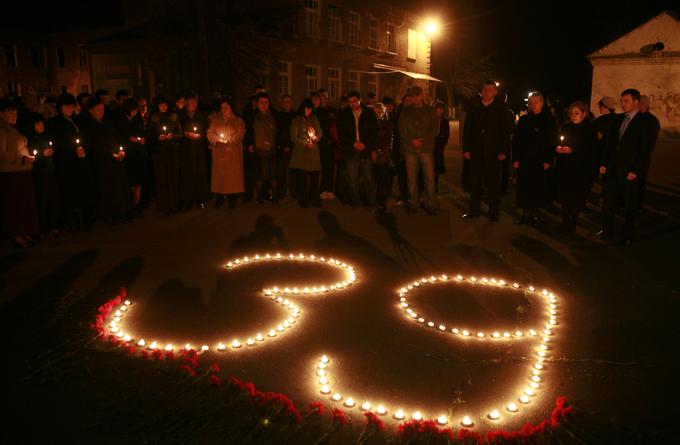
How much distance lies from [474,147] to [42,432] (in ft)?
24.9

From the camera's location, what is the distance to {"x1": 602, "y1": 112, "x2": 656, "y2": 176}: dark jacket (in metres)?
7.76

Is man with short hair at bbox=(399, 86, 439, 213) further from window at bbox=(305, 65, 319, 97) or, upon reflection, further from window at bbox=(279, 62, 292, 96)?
window at bbox=(305, 65, 319, 97)

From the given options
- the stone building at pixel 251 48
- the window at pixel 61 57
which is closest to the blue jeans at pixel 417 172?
the stone building at pixel 251 48

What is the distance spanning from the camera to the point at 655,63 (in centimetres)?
3222

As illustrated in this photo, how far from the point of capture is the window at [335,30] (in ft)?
96.1

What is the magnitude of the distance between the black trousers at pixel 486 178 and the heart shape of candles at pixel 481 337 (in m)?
3.25

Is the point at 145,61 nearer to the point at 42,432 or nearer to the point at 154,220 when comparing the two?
the point at 154,220

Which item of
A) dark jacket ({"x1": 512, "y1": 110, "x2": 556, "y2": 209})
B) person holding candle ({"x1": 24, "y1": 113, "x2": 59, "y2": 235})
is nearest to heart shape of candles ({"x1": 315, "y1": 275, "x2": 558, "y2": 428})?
dark jacket ({"x1": 512, "y1": 110, "x2": 556, "y2": 209})

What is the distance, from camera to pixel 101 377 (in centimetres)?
426

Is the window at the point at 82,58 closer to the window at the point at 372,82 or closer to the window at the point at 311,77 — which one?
the window at the point at 311,77

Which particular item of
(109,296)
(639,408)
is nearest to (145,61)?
(109,296)

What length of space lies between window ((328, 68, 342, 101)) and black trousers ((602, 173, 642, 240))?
76.0ft

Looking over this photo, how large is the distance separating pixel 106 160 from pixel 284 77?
19.1m

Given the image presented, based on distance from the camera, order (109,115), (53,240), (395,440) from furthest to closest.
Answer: (109,115) < (53,240) < (395,440)
